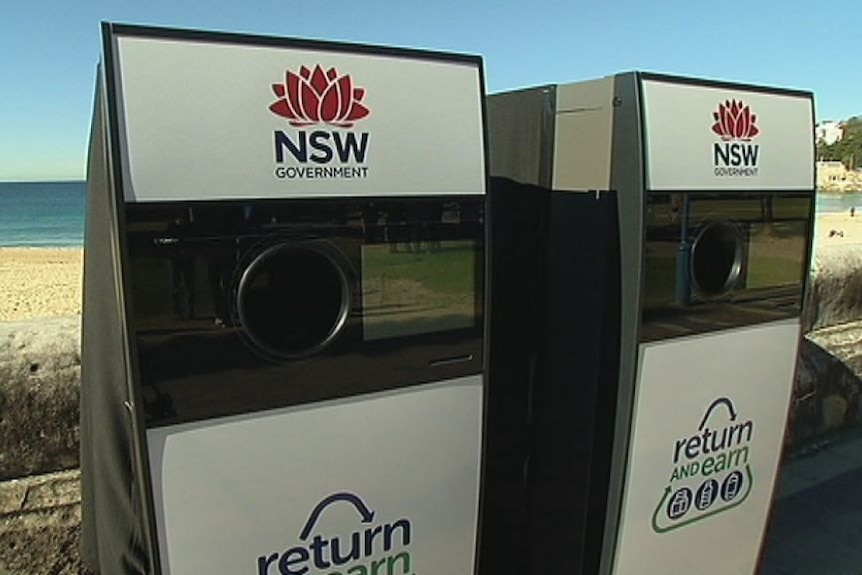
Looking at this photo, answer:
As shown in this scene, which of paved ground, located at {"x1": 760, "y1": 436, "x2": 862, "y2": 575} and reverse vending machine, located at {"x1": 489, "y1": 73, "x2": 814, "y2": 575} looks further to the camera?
paved ground, located at {"x1": 760, "y1": 436, "x2": 862, "y2": 575}

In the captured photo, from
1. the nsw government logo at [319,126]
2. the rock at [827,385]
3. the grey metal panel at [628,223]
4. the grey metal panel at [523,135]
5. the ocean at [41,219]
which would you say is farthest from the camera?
the ocean at [41,219]

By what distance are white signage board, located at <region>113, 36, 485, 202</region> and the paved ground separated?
9.34 feet

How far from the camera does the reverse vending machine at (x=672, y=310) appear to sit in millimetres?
2270

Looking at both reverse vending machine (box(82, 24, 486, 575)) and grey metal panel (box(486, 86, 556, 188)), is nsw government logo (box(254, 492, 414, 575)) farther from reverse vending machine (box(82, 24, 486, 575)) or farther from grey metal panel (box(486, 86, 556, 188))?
grey metal panel (box(486, 86, 556, 188))

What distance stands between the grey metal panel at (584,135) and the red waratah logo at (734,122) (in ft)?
1.29

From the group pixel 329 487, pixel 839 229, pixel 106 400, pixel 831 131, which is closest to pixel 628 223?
pixel 329 487

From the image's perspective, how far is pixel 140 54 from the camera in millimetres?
1527

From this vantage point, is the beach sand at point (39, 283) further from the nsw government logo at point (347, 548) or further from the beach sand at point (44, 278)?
the nsw government logo at point (347, 548)

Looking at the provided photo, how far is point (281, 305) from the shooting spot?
188 cm

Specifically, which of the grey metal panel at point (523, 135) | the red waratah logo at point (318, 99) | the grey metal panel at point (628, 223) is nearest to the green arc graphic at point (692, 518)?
the grey metal panel at point (628, 223)

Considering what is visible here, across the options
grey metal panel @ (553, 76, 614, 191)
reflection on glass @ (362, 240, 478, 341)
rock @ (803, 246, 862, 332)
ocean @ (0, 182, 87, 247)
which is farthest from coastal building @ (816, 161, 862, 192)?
reflection on glass @ (362, 240, 478, 341)

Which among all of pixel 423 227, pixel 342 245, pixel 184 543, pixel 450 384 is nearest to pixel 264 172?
pixel 342 245

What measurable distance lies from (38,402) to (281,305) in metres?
1.18

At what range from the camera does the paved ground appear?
3.53m
